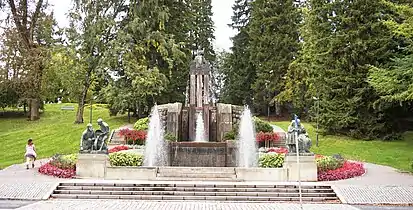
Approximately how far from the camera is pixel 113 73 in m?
36.1

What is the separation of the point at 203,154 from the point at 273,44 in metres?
24.1

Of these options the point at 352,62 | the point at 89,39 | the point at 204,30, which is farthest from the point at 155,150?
the point at 204,30

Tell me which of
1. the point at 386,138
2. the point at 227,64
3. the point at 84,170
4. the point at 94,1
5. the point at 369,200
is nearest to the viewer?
the point at 369,200

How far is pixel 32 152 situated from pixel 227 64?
3090 cm

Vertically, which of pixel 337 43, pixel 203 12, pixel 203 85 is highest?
pixel 203 12

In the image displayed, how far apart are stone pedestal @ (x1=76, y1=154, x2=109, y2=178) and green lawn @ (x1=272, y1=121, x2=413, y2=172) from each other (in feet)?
39.4

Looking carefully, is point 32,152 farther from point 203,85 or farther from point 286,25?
point 286,25

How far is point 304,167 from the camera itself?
16.8m

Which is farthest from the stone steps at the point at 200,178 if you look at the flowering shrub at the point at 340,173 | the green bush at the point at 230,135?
the green bush at the point at 230,135

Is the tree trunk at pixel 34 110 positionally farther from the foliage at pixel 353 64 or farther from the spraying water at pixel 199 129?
the foliage at pixel 353 64

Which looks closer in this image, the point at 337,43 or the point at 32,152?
the point at 32,152

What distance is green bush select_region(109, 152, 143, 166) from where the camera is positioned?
18266 mm

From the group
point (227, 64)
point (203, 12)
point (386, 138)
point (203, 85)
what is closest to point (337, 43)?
point (386, 138)

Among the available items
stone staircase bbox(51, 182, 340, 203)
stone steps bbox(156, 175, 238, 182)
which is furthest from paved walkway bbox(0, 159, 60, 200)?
stone steps bbox(156, 175, 238, 182)
